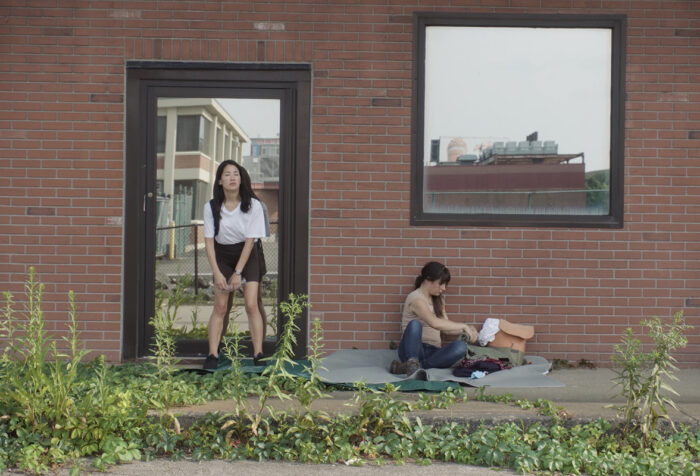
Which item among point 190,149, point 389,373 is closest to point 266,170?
point 190,149

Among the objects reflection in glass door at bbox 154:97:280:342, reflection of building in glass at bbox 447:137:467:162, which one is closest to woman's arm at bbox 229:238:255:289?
reflection in glass door at bbox 154:97:280:342

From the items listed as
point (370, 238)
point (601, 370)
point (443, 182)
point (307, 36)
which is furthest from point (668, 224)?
point (307, 36)

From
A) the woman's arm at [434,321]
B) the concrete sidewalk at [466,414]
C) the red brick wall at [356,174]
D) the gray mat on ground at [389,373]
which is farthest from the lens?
the red brick wall at [356,174]

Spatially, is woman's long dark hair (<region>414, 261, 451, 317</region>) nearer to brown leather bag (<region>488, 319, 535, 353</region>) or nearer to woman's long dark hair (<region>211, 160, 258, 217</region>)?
brown leather bag (<region>488, 319, 535, 353</region>)

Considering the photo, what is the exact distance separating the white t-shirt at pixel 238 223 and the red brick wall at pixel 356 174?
528 millimetres

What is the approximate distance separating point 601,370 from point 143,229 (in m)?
3.96

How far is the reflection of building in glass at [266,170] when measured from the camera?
697cm

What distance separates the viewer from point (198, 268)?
276 inches

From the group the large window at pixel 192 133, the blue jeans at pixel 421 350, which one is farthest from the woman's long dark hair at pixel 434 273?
the large window at pixel 192 133

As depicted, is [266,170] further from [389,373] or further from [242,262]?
[389,373]

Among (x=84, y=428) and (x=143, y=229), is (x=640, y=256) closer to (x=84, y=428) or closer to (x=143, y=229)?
(x=143, y=229)

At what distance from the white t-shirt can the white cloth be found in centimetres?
194

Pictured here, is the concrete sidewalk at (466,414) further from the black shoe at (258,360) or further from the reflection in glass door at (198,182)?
the reflection in glass door at (198,182)

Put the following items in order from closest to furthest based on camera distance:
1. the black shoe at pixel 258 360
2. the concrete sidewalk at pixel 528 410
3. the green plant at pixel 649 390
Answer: the green plant at pixel 649 390 → the concrete sidewalk at pixel 528 410 → the black shoe at pixel 258 360
